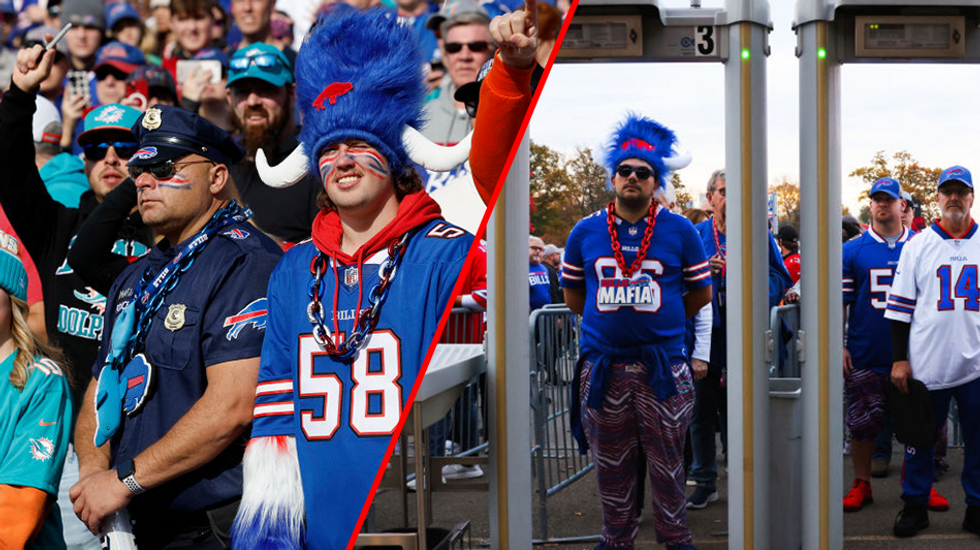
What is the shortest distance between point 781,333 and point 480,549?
111cm

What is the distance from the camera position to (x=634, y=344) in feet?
8.80

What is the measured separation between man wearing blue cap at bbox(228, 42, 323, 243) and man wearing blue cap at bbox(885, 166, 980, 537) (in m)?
2.33

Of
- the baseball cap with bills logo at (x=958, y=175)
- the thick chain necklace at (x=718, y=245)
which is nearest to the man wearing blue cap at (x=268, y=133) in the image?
the thick chain necklace at (x=718, y=245)

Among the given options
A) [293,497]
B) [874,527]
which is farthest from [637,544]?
[293,497]

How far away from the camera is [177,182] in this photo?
47.5 inches

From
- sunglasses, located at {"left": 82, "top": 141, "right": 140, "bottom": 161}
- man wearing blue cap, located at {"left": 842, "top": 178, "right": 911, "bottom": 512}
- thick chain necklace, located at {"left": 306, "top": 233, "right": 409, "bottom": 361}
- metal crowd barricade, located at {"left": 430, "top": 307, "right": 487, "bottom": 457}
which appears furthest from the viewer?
man wearing blue cap, located at {"left": 842, "top": 178, "right": 911, "bottom": 512}

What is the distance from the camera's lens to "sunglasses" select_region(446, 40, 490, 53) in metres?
1.21

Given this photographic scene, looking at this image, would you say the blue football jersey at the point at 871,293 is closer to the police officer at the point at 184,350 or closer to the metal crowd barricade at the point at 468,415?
the metal crowd barricade at the point at 468,415

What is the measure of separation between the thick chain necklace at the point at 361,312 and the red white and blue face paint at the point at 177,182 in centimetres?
20

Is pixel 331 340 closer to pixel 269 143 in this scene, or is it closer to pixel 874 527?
pixel 269 143

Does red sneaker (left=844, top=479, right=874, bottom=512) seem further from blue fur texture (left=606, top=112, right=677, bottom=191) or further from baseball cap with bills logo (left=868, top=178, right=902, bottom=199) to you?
blue fur texture (left=606, top=112, right=677, bottom=191)

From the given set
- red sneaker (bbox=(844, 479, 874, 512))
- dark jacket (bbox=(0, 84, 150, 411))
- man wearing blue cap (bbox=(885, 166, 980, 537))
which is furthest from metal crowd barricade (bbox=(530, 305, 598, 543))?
dark jacket (bbox=(0, 84, 150, 411))

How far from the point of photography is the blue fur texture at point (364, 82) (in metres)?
1.14

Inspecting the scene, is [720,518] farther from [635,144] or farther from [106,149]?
[106,149]
